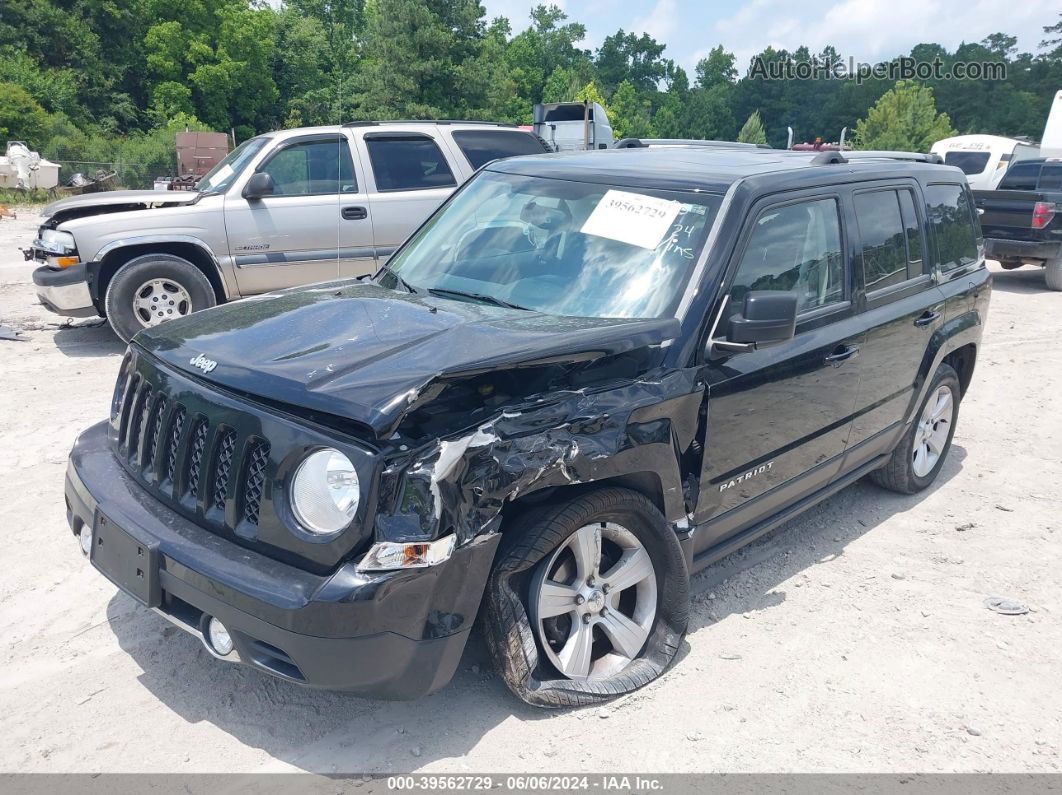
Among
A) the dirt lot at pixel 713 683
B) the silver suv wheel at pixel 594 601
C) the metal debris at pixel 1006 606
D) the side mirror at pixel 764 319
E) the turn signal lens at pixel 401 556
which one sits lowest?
the metal debris at pixel 1006 606

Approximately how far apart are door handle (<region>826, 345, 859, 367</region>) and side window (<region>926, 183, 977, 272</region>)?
53.1 inches

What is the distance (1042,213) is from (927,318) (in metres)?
9.42

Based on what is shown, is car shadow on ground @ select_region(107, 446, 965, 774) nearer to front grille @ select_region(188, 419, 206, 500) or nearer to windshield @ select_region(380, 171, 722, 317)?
front grille @ select_region(188, 419, 206, 500)

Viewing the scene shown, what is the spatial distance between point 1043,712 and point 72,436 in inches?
221

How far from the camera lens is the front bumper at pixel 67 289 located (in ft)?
25.2

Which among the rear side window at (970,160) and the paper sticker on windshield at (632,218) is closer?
the paper sticker on windshield at (632,218)

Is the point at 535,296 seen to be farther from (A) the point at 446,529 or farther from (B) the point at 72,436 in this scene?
(B) the point at 72,436

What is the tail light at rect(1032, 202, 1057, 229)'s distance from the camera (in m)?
12.5

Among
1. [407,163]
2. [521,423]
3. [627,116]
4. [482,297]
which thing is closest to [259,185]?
[407,163]

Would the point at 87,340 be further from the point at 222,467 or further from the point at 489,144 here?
the point at 222,467

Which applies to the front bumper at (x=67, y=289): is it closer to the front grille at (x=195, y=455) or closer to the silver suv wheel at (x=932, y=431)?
the front grille at (x=195, y=455)

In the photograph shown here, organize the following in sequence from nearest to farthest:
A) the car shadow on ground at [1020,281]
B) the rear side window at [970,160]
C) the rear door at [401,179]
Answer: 1. the rear door at [401,179]
2. the car shadow on ground at [1020,281]
3. the rear side window at [970,160]

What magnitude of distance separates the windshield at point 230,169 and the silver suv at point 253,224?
0.02m


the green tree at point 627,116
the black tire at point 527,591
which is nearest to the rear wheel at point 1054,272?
the black tire at point 527,591
